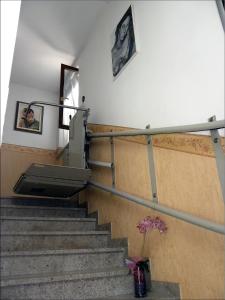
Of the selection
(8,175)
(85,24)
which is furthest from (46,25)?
(8,175)

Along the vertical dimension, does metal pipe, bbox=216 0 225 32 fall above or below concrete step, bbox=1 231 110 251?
above

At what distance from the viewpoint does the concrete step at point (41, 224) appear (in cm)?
221

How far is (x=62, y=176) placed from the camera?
2514mm

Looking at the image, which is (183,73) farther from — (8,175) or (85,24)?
(8,175)

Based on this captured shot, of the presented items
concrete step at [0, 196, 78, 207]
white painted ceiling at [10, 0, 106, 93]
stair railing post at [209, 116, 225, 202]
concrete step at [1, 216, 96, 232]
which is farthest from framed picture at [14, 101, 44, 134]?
stair railing post at [209, 116, 225, 202]

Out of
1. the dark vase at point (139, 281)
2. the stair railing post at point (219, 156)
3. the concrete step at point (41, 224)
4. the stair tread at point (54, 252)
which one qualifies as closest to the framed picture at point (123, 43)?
the stair railing post at point (219, 156)

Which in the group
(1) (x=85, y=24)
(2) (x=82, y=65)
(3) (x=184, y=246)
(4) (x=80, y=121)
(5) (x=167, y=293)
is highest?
(1) (x=85, y=24)

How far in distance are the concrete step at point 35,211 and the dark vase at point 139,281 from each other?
1242 millimetres

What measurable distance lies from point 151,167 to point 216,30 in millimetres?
1075

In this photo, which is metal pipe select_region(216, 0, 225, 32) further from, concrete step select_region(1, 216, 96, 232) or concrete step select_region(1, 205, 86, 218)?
concrete step select_region(1, 205, 86, 218)

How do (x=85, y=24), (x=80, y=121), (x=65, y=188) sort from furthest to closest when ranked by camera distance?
(x=85, y=24)
(x=80, y=121)
(x=65, y=188)

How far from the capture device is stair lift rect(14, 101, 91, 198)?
242 centimetres

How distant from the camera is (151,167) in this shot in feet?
6.18

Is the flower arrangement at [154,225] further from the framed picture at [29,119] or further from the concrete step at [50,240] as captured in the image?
the framed picture at [29,119]
